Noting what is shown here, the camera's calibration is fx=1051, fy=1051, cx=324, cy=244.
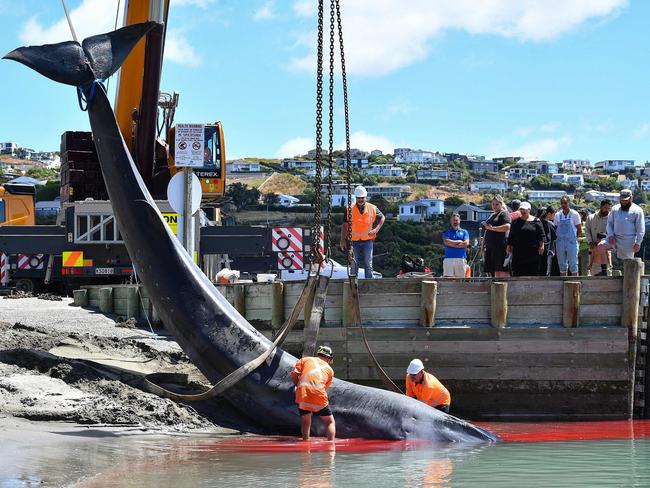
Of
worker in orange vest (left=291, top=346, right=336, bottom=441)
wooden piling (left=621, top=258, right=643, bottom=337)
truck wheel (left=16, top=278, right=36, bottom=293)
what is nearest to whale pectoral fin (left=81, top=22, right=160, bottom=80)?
worker in orange vest (left=291, top=346, right=336, bottom=441)

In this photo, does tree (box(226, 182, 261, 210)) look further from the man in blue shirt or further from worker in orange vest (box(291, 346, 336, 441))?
worker in orange vest (box(291, 346, 336, 441))

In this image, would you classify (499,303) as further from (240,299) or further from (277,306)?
(240,299)

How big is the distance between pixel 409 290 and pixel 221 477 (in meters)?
6.31

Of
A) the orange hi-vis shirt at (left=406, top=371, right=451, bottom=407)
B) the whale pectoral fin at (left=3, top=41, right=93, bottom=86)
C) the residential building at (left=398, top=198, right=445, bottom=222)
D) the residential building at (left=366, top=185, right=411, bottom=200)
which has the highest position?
the residential building at (left=366, top=185, right=411, bottom=200)

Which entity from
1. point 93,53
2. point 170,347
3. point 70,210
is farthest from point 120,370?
point 70,210

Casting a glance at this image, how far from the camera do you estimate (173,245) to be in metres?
13.7

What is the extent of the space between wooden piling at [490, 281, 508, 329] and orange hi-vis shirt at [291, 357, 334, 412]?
12.1 ft

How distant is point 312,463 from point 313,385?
1.52 metres

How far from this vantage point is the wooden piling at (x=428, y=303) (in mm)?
15133

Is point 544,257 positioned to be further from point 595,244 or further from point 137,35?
point 137,35

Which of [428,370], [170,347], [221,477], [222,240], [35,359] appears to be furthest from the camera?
[222,240]

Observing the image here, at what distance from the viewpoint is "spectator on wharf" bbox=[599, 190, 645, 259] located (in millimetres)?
16641

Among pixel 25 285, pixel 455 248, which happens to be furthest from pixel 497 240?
pixel 25 285

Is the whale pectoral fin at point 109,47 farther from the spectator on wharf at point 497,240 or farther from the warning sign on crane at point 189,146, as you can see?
the spectator on wharf at point 497,240
